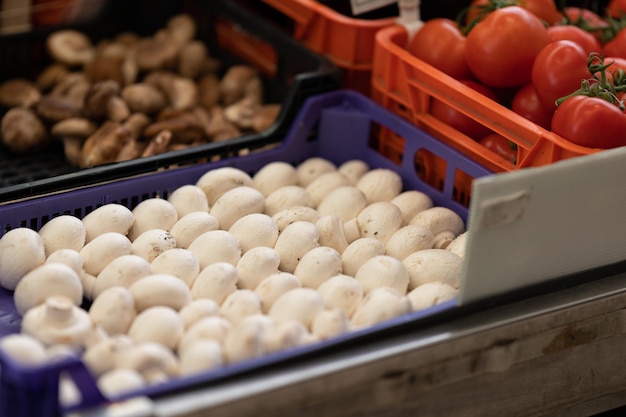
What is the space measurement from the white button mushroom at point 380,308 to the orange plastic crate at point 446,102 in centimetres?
40

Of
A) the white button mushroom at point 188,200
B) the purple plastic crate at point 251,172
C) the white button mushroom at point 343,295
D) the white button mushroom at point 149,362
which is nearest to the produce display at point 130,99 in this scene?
the purple plastic crate at point 251,172

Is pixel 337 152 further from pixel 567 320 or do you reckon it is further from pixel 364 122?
pixel 567 320

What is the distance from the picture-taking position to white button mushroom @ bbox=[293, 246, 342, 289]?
5.03ft

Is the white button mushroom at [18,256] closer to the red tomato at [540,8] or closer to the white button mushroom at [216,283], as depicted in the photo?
the white button mushroom at [216,283]

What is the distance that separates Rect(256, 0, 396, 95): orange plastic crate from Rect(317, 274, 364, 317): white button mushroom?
783mm

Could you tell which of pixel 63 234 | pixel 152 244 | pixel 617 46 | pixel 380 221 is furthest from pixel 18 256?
pixel 617 46

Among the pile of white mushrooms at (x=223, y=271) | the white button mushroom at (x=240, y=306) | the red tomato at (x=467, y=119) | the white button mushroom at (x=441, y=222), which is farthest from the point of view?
the red tomato at (x=467, y=119)

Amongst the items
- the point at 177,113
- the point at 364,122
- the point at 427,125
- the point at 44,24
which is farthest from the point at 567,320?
the point at 44,24

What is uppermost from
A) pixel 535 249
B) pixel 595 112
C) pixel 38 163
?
pixel 595 112

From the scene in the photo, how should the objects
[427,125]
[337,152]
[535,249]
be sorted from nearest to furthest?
[535,249], [427,125], [337,152]

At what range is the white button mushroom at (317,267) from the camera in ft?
5.03

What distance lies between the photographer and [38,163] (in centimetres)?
211

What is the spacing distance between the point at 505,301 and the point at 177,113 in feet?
3.31

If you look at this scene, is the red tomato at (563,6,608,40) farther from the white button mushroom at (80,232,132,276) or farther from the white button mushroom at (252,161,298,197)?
the white button mushroom at (80,232,132,276)
